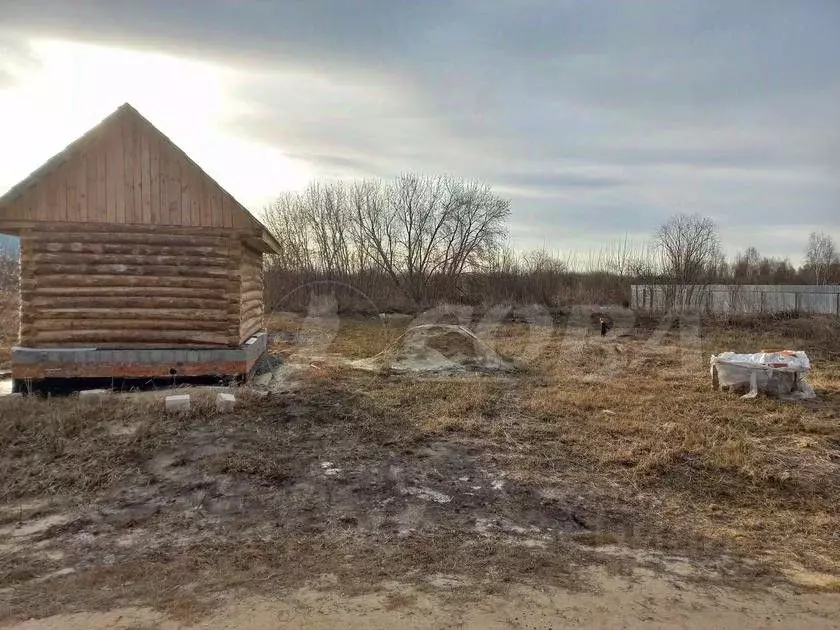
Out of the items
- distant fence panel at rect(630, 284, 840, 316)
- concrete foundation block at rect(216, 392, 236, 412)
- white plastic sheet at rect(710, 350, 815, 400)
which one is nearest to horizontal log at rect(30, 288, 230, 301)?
concrete foundation block at rect(216, 392, 236, 412)

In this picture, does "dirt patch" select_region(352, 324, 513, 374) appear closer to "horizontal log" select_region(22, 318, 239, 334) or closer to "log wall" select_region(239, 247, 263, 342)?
"log wall" select_region(239, 247, 263, 342)

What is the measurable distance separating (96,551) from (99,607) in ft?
3.32

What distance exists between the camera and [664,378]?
11844mm

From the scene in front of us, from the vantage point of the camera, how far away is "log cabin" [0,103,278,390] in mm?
9250

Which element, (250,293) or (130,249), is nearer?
(130,249)

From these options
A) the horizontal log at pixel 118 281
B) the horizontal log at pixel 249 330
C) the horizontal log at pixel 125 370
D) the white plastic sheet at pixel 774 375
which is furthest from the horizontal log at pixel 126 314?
the white plastic sheet at pixel 774 375

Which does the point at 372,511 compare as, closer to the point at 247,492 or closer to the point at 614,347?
the point at 247,492

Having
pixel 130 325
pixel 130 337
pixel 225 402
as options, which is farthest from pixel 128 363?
pixel 225 402

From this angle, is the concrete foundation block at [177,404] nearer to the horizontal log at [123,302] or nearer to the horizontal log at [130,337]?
the horizontal log at [130,337]

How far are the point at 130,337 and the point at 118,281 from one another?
0.95 metres

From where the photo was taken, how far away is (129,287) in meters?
9.62

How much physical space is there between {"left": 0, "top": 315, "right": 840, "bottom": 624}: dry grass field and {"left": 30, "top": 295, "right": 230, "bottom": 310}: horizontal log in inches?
72.5

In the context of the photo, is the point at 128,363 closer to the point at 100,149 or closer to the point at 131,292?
the point at 131,292

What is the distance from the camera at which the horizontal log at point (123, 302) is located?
9.41 meters
